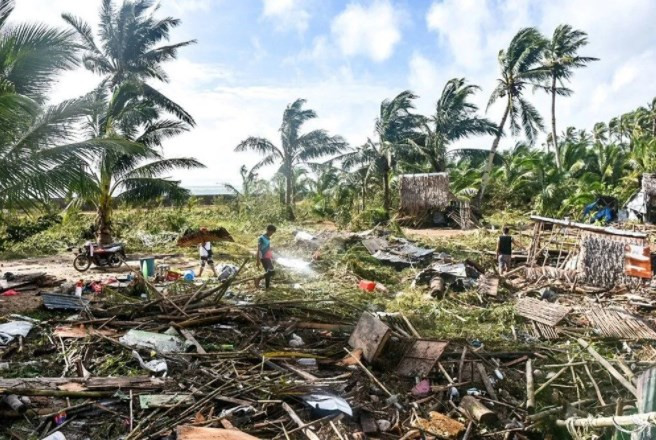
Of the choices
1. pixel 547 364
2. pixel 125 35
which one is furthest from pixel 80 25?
pixel 547 364

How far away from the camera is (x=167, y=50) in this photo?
17578 mm

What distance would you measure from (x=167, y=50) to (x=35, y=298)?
41.5 feet

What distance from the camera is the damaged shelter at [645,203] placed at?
17.2 m

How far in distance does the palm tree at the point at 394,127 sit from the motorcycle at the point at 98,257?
12112 mm

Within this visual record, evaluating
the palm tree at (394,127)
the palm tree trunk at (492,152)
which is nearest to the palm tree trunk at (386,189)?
the palm tree at (394,127)

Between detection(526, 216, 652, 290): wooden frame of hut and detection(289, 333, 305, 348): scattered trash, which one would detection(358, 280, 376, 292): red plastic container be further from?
detection(289, 333, 305, 348): scattered trash

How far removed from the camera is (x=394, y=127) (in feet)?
70.3

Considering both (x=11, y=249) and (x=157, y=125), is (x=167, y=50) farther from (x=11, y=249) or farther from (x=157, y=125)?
(x=11, y=249)

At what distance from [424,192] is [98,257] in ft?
43.9

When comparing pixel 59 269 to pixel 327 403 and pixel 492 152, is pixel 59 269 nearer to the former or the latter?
pixel 327 403

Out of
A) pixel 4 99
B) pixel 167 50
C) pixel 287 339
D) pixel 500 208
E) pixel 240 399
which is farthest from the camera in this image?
pixel 500 208

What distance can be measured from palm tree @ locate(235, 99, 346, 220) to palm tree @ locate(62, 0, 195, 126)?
479 cm

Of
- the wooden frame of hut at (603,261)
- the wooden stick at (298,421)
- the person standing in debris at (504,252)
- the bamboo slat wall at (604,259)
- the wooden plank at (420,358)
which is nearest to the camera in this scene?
the wooden stick at (298,421)

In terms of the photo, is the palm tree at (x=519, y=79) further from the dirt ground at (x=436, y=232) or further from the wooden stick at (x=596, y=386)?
the wooden stick at (x=596, y=386)
